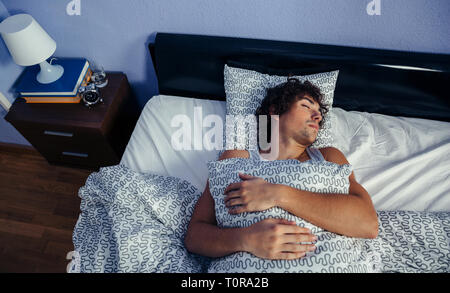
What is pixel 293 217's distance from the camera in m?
0.90

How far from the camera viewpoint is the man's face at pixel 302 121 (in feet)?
3.75

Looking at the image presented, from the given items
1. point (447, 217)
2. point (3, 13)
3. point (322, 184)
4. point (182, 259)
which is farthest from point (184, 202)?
point (3, 13)

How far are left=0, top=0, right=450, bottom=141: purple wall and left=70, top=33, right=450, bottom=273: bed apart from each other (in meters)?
0.06

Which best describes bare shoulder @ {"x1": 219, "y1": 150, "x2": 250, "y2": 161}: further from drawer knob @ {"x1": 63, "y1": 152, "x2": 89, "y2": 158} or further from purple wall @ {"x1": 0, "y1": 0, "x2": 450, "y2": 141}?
drawer knob @ {"x1": 63, "y1": 152, "x2": 89, "y2": 158}

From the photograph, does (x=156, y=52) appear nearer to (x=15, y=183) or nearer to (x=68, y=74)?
(x=68, y=74)

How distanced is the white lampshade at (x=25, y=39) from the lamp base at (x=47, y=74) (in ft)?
0.47

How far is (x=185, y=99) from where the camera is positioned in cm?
154

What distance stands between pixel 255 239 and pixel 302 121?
570 mm

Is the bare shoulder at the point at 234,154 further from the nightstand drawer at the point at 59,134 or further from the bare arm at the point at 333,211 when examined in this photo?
the nightstand drawer at the point at 59,134

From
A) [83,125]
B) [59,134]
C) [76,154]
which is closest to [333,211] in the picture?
[83,125]

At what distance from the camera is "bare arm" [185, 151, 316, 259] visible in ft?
2.72

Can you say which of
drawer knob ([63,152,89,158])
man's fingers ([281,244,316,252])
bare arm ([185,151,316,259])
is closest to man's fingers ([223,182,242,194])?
bare arm ([185,151,316,259])

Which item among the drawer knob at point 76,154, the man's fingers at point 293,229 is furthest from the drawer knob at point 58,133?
the man's fingers at point 293,229
